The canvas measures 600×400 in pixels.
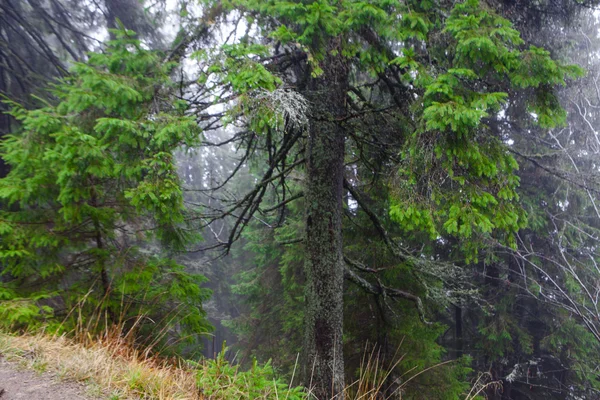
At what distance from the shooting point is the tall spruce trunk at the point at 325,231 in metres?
4.23

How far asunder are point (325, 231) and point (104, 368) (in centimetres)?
257

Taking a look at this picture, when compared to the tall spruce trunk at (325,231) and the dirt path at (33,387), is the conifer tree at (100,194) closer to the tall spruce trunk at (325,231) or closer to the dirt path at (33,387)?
the dirt path at (33,387)

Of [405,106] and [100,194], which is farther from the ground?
[405,106]

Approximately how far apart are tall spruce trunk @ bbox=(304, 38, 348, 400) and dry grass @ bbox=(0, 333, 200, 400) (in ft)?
5.35

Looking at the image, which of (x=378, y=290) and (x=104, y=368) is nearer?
(x=104, y=368)

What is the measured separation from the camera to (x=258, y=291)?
13148 mm

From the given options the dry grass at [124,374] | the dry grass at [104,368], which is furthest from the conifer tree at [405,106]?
→ the dry grass at [104,368]

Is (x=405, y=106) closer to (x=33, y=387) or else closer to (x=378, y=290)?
(x=378, y=290)

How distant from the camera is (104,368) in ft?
9.36

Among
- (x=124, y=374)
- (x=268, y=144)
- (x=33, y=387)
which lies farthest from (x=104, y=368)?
(x=268, y=144)

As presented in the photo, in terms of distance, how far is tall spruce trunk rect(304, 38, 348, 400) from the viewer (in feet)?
13.9

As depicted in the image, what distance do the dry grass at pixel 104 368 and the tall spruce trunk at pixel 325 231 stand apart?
1629 mm

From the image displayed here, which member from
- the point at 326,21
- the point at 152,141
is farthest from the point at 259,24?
the point at 152,141

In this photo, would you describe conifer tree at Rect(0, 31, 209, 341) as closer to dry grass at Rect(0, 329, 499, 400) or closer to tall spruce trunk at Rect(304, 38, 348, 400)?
dry grass at Rect(0, 329, 499, 400)
